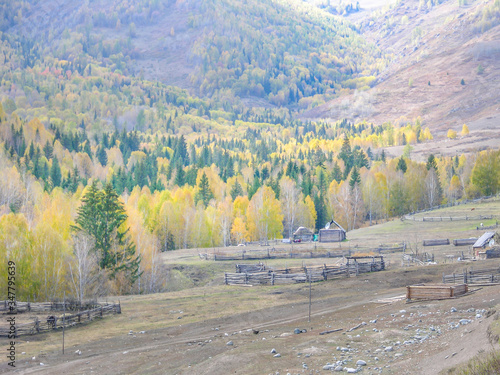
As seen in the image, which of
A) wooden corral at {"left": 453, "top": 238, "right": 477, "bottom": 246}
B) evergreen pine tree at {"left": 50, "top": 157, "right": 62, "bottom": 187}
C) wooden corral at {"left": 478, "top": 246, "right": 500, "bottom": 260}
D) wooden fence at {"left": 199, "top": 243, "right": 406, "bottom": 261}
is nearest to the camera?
wooden corral at {"left": 478, "top": 246, "right": 500, "bottom": 260}

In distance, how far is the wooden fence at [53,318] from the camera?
115 feet

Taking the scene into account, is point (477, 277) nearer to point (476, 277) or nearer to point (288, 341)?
point (476, 277)

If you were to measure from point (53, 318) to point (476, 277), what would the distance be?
32.6 meters

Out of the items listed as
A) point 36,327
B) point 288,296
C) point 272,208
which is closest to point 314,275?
point 288,296

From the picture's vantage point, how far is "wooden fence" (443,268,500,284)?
42134 mm

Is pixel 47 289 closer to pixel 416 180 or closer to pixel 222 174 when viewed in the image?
pixel 416 180

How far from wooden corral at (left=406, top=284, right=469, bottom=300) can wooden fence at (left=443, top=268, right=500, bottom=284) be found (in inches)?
239

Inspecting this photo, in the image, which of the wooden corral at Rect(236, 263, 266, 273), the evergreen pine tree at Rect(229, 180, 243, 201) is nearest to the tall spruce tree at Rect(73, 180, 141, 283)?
the wooden corral at Rect(236, 263, 266, 273)

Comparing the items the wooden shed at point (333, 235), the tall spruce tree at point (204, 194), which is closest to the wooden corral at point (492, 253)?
the wooden shed at point (333, 235)

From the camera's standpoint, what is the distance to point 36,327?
35.5m

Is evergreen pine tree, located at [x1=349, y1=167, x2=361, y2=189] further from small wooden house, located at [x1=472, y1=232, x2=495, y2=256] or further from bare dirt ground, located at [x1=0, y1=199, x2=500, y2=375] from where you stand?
bare dirt ground, located at [x1=0, y1=199, x2=500, y2=375]

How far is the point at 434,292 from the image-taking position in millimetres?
35906

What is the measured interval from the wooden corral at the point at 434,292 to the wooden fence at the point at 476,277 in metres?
6.06

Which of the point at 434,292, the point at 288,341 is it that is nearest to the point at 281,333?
the point at 288,341
